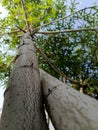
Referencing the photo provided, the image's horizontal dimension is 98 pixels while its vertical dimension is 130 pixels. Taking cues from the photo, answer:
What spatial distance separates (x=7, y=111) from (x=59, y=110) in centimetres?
48

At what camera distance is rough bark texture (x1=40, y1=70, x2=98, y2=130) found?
1603 millimetres

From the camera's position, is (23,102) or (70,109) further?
(23,102)

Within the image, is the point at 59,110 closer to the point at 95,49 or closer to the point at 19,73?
the point at 19,73

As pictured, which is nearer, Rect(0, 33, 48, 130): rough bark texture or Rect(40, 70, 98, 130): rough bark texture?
→ Rect(40, 70, 98, 130): rough bark texture

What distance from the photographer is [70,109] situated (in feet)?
6.11

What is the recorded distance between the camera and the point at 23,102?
7.16 ft

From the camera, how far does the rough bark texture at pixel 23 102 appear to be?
1975 mm

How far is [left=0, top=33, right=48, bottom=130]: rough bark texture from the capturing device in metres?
1.97

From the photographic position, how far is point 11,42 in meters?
8.17

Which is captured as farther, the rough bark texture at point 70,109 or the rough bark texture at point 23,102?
Answer: the rough bark texture at point 23,102

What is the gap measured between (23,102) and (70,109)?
513mm

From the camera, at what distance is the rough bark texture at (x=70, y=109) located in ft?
5.26

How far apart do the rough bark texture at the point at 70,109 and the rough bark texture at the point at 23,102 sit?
0.38ft

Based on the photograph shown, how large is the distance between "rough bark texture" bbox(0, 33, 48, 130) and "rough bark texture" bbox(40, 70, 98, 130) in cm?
12
